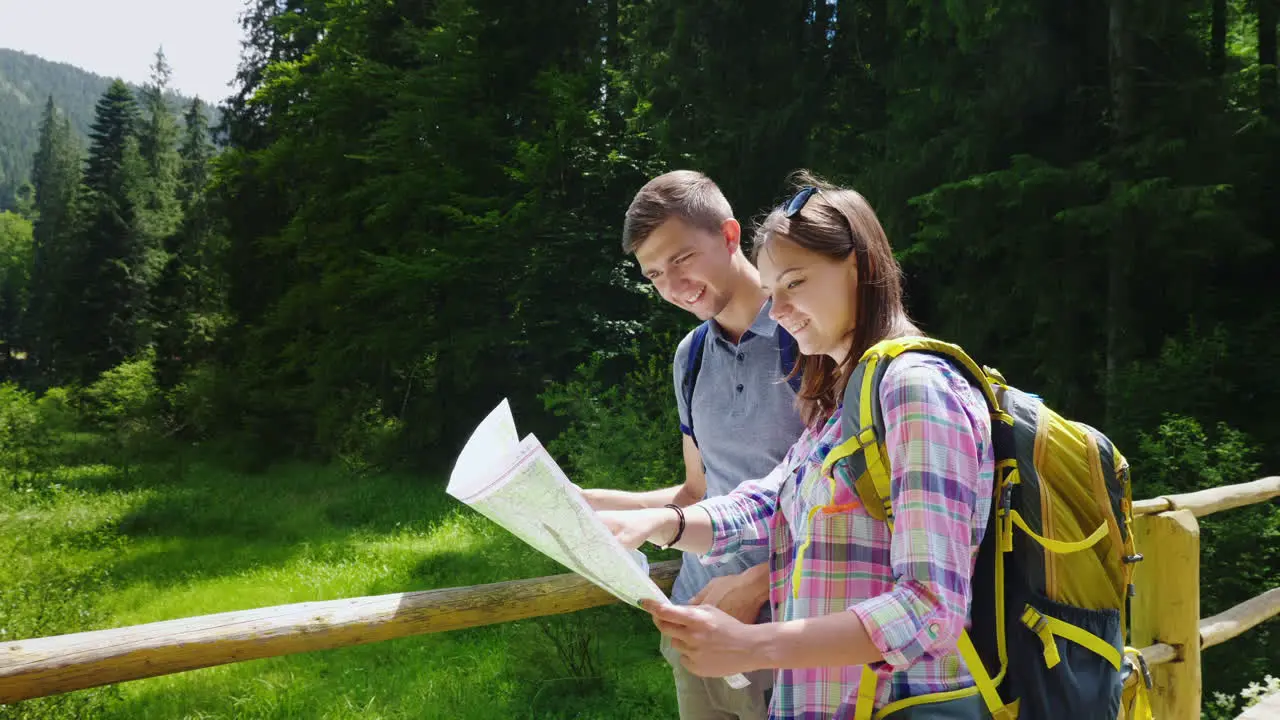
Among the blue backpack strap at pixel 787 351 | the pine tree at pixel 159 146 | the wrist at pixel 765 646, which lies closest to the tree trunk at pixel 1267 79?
the blue backpack strap at pixel 787 351

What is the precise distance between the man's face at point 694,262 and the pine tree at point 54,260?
39671 mm

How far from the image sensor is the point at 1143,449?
6.41 m

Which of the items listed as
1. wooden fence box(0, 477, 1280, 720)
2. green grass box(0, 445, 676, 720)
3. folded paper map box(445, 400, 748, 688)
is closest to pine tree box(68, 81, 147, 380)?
green grass box(0, 445, 676, 720)

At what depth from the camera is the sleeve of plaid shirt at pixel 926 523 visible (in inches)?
42.0

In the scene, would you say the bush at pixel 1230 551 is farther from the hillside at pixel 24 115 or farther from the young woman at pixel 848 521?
→ the hillside at pixel 24 115

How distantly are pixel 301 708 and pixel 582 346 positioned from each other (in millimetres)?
7073

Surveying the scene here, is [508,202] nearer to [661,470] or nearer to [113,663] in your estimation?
[661,470]

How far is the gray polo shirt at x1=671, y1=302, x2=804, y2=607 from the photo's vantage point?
1.80m

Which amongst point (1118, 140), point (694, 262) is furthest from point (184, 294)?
point (694, 262)

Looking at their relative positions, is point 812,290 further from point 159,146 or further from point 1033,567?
point 159,146

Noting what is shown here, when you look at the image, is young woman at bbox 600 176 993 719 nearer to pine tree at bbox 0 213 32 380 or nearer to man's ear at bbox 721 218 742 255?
man's ear at bbox 721 218 742 255

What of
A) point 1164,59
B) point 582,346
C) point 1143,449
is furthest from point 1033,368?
point 582,346

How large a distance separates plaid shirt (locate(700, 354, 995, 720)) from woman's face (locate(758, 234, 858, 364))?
14 centimetres

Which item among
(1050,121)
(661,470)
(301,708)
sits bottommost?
(301,708)
